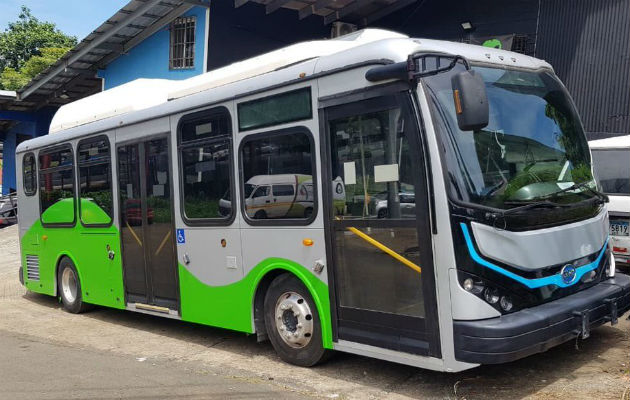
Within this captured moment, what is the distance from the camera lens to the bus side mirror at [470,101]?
4352mm

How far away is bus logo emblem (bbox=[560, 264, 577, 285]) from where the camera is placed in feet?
16.1

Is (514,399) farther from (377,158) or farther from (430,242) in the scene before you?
(377,158)

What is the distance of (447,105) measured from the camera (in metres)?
4.69

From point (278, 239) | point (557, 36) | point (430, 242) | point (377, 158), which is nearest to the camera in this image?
point (430, 242)

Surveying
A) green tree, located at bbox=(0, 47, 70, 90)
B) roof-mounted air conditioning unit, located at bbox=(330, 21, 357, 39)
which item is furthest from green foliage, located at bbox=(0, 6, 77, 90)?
roof-mounted air conditioning unit, located at bbox=(330, 21, 357, 39)

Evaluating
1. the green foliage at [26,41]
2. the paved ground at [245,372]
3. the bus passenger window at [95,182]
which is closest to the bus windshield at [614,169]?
the paved ground at [245,372]

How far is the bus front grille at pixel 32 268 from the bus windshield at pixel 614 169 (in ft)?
30.9

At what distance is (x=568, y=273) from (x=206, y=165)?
3947 millimetres

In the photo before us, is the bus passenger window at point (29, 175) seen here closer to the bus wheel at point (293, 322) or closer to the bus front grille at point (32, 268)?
the bus front grille at point (32, 268)

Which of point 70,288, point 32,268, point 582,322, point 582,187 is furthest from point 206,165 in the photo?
point 32,268

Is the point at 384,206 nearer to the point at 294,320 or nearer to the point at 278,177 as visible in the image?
the point at 278,177

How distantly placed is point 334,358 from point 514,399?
197 cm

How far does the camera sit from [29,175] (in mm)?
10883

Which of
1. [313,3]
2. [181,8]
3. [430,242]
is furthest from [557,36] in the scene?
[430,242]
